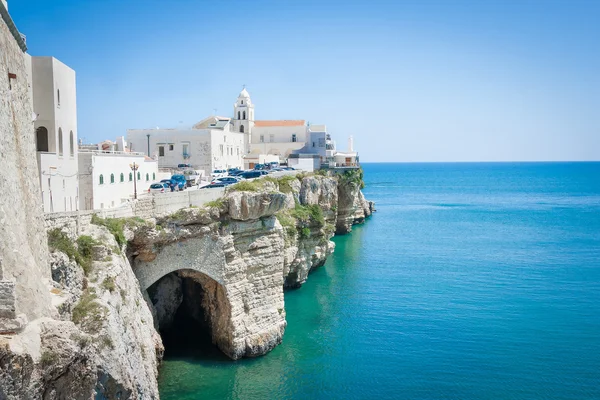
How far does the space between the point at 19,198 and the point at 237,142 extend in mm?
45363

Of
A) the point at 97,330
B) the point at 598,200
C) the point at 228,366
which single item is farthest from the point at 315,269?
the point at 598,200

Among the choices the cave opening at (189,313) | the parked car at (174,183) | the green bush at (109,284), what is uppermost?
the parked car at (174,183)

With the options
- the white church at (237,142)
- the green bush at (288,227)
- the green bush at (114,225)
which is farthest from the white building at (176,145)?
the green bush at (114,225)

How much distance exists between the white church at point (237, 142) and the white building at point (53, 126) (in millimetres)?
23740

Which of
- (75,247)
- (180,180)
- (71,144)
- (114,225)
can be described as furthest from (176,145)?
(75,247)

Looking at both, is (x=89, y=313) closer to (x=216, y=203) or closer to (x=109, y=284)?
(x=109, y=284)

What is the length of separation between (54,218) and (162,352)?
8318mm

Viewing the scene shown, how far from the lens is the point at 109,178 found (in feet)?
87.7

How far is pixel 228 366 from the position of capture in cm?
2367

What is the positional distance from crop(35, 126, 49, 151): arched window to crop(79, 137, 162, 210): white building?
3.55m

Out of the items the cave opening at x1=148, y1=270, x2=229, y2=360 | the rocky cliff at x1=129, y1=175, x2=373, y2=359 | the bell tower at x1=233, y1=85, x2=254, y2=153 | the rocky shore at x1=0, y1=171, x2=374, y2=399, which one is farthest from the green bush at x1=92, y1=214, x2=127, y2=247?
the bell tower at x1=233, y1=85, x2=254, y2=153

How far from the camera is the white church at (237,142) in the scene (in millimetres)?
48969

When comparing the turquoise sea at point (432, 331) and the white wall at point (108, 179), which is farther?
the white wall at point (108, 179)

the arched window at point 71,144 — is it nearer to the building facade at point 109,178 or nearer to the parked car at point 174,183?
the building facade at point 109,178
